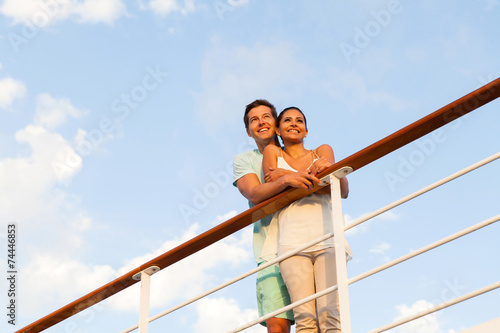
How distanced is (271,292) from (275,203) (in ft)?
2.16

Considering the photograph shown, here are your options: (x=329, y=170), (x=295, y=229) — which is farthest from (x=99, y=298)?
(x=329, y=170)

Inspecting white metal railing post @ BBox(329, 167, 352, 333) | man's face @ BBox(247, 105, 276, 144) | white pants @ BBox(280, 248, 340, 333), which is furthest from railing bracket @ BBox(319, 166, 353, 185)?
man's face @ BBox(247, 105, 276, 144)

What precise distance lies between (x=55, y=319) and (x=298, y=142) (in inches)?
56.3

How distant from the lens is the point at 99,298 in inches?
107

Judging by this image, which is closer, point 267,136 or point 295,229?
point 295,229

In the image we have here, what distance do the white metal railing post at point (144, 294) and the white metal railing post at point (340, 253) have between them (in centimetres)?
86

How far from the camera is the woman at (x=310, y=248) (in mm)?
2492

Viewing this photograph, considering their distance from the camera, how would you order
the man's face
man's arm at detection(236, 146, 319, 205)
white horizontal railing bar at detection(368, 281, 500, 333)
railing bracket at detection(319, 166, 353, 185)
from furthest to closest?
the man's face, man's arm at detection(236, 146, 319, 205), railing bracket at detection(319, 166, 353, 185), white horizontal railing bar at detection(368, 281, 500, 333)

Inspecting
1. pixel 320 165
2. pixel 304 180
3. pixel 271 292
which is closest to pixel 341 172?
pixel 304 180

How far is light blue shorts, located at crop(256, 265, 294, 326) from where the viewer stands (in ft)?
9.32

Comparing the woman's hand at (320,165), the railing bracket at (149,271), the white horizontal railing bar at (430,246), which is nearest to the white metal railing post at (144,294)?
the railing bracket at (149,271)

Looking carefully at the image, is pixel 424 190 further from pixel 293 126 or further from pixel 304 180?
pixel 293 126

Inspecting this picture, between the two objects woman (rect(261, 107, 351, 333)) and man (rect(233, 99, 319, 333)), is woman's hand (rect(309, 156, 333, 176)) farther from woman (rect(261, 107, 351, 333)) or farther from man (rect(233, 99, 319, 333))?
man (rect(233, 99, 319, 333))

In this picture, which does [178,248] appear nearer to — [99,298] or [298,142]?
[99,298]
